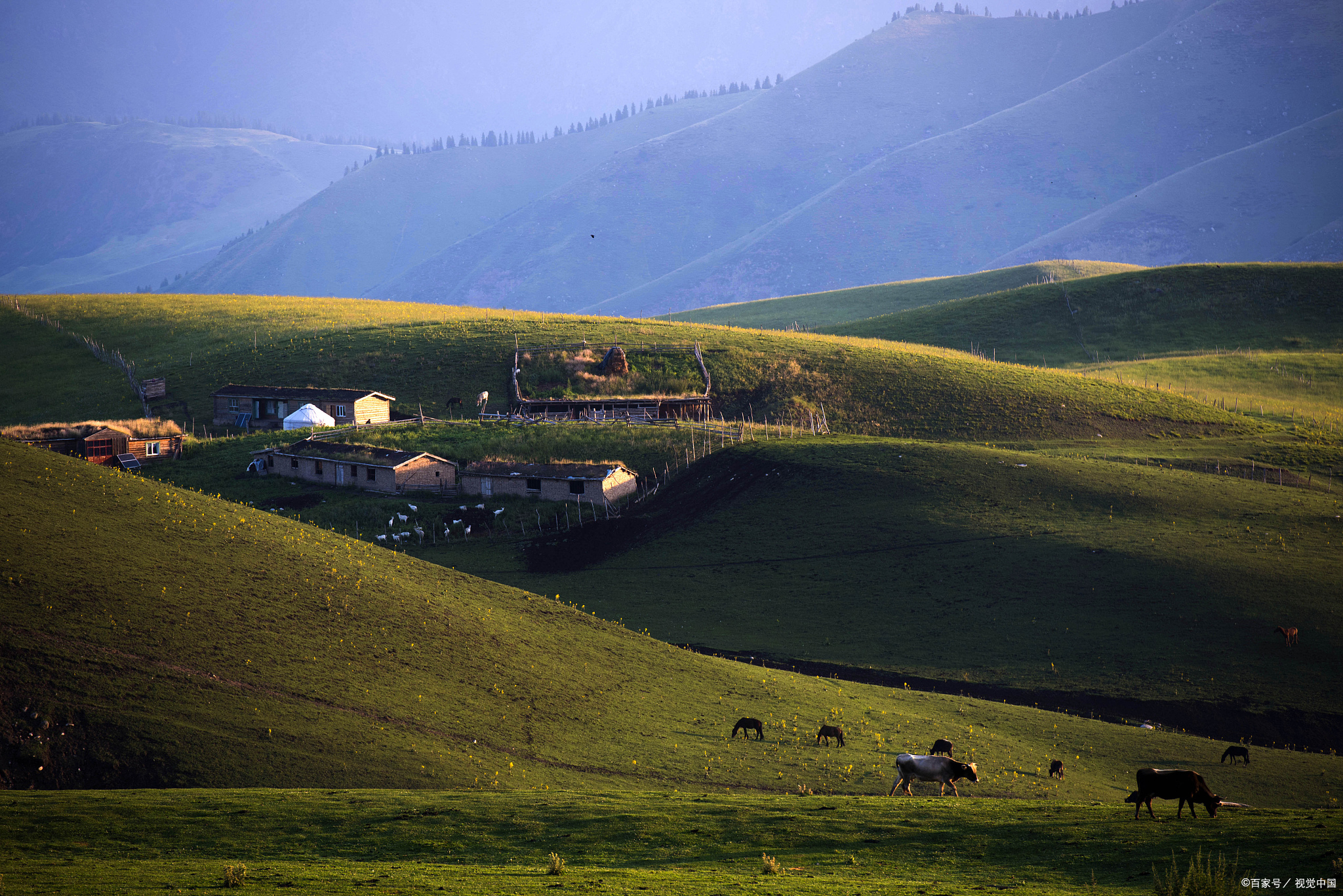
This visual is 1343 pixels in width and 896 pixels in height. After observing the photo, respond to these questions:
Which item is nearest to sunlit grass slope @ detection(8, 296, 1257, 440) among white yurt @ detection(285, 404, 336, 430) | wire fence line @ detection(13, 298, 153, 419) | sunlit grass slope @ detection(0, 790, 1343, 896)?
wire fence line @ detection(13, 298, 153, 419)

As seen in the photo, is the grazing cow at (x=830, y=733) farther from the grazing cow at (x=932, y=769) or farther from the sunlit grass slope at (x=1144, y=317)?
the sunlit grass slope at (x=1144, y=317)

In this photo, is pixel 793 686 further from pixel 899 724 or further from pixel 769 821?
pixel 769 821

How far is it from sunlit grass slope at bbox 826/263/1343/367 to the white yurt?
2740 inches

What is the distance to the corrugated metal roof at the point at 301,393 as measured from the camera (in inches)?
3388

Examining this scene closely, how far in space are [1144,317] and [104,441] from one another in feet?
367

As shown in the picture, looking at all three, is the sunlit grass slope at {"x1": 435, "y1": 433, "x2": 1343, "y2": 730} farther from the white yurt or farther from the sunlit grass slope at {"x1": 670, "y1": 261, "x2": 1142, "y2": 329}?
the sunlit grass slope at {"x1": 670, "y1": 261, "x2": 1142, "y2": 329}

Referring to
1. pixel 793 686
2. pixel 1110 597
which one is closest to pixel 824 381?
pixel 1110 597

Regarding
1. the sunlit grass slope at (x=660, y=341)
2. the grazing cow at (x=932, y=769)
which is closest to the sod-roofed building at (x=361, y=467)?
the sunlit grass slope at (x=660, y=341)

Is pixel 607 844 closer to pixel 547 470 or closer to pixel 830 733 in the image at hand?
pixel 830 733

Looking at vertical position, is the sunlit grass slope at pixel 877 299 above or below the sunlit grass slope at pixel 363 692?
above

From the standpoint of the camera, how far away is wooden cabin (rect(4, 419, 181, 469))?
2793 inches

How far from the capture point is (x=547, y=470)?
70062 mm

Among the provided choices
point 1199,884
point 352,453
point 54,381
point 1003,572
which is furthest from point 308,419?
point 1199,884

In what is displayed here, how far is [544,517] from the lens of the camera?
6775 cm
